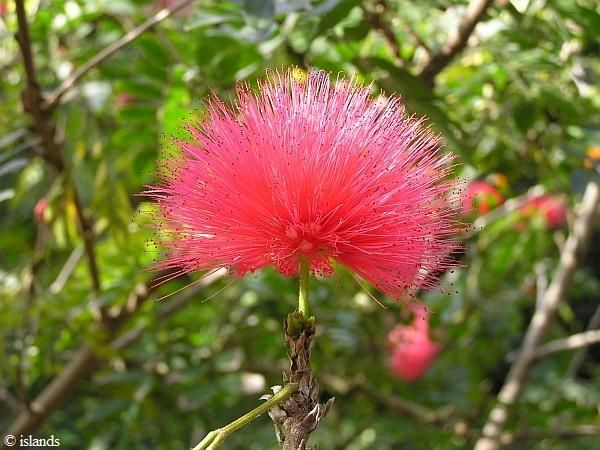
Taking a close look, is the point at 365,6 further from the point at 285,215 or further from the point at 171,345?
the point at 171,345

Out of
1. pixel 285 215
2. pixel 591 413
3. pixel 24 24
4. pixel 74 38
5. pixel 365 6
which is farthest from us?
pixel 74 38

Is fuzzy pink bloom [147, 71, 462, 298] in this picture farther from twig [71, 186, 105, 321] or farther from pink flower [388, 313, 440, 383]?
pink flower [388, 313, 440, 383]

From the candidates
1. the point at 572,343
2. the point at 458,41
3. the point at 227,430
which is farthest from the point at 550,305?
→ the point at 227,430

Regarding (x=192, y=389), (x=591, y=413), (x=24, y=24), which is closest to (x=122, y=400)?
(x=192, y=389)

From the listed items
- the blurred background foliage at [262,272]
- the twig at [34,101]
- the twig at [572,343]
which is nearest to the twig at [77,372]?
the blurred background foliage at [262,272]

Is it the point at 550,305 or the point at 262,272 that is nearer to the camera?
the point at 262,272

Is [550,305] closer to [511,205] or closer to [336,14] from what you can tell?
[511,205]

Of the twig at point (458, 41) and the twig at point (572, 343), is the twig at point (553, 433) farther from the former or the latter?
the twig at point (458, 41)
